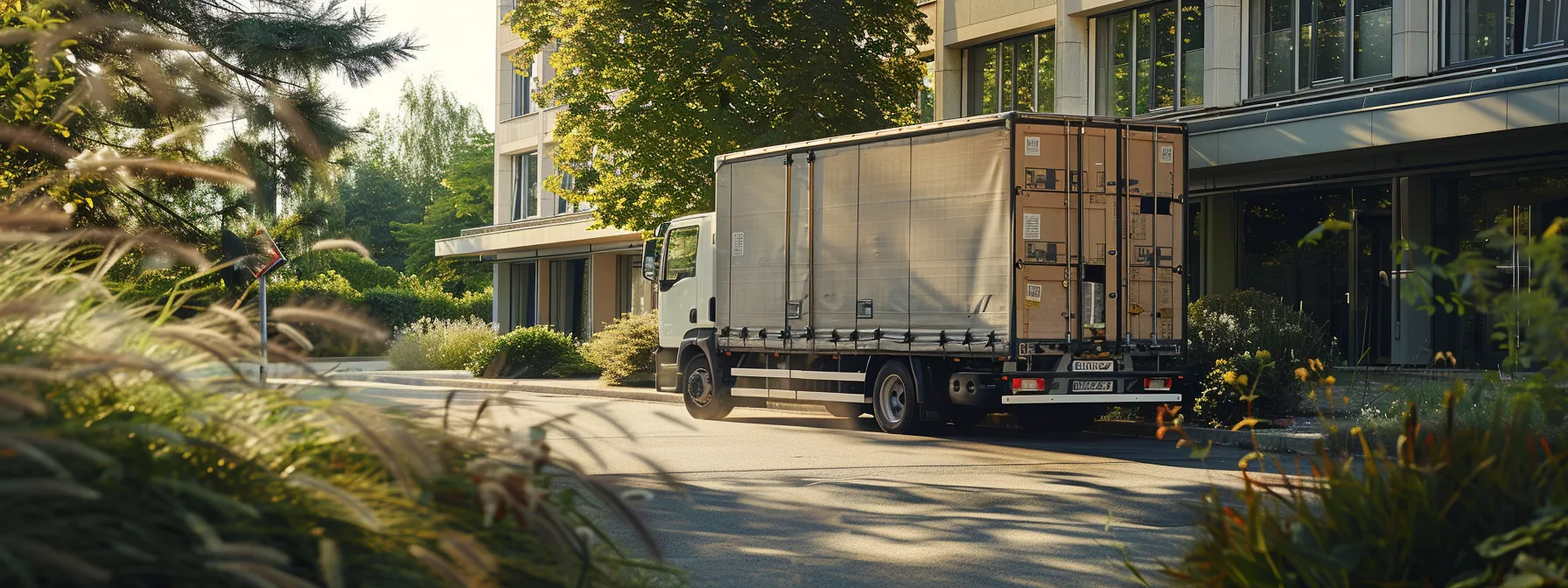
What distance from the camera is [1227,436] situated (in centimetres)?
1502

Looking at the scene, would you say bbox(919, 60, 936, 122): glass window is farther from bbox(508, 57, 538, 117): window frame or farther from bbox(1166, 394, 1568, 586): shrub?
bbox(1166, 394, 1568, 586): shrub

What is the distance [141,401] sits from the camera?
8.91 ft

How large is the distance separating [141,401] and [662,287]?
17.4 m

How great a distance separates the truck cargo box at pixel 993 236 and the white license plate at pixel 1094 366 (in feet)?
0.63

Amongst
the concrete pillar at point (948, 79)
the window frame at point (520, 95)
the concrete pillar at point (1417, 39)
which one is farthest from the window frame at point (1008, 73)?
the window frame at point (520, 95)

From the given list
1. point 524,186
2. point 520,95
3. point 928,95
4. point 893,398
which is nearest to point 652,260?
point 893,398

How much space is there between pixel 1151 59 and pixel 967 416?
11.2 metres

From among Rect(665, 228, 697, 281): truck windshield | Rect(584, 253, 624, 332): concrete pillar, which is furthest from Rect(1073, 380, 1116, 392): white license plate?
Rect(584, 253, 624, 332): concrete pillar

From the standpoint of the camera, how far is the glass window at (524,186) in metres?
47.8

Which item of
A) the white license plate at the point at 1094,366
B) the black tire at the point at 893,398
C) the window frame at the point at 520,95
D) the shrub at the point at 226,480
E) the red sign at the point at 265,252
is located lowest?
the black tire at the point at 893,398

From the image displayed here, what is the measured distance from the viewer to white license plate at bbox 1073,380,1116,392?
15.1 meters

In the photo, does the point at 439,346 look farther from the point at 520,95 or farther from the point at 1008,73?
the point at 1008,73

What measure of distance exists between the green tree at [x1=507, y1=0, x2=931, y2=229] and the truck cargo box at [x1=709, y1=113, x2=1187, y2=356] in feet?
22.1

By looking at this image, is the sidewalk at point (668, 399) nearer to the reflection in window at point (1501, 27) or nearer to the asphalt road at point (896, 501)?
the asphalt road at point (896, 501)
